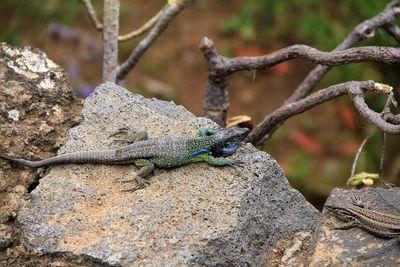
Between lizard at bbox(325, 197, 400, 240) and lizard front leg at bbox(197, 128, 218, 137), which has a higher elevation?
lizard front leg at bbox(197, 128, 218, 137)

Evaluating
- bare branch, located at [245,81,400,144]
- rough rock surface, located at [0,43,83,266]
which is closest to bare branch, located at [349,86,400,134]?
bare branch, located at [245,81,400,144]

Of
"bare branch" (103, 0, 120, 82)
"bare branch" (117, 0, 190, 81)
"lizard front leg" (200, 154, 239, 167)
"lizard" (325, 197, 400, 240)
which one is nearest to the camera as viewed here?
"lizard" (325, 197, 400, 240)

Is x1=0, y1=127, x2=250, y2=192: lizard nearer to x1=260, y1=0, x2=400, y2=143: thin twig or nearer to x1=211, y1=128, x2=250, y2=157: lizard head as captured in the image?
x1=211, y1=128, x2=250, y2=157: lizard head

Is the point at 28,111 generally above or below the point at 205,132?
above

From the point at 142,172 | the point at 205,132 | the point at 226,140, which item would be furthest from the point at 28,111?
the point at 226,140

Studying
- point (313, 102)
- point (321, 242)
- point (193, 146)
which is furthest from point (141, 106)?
point (321, 242)

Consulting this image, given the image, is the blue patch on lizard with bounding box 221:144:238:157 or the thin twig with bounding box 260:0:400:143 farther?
the thin twig with bounding box 260:0:400:143

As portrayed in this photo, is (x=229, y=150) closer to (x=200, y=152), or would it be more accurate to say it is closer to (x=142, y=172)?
(x=200, y=152)
